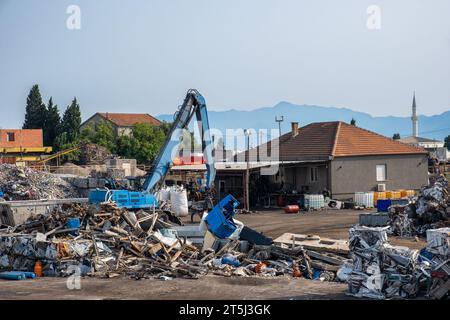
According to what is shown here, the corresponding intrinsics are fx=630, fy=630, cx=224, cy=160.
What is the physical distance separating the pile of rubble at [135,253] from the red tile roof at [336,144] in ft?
64.8

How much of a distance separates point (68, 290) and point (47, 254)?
291 centimetres

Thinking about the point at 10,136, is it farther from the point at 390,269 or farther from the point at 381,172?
the point at 390,269

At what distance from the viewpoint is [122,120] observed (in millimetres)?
88750

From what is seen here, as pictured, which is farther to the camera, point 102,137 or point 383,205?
point 102,137

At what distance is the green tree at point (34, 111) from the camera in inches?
2852

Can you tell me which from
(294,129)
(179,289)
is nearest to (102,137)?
(294,129)

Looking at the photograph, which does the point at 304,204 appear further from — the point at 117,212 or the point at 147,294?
the point at 147,294

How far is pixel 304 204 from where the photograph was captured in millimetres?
35312

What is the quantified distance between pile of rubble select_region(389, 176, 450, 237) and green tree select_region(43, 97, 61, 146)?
53.7m

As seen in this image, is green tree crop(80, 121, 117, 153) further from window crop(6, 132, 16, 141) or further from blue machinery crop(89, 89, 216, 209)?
blue machinery crop(89, 89, 216, 209)

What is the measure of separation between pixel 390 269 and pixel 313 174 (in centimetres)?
2575

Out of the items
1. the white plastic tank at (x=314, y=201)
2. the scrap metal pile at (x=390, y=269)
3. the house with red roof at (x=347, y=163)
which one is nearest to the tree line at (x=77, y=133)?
the house with red roof at (x=347, y=163)

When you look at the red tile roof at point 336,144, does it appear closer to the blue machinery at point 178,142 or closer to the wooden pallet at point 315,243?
the blue machinery at point 178,142
